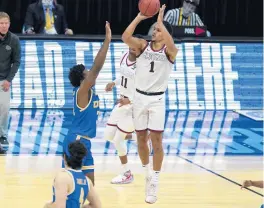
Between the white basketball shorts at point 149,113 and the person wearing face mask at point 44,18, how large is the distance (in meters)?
7.23

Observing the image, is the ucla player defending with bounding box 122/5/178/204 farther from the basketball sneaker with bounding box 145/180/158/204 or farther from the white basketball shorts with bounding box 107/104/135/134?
the white basketball shorts with bounding box 107/104/135/134

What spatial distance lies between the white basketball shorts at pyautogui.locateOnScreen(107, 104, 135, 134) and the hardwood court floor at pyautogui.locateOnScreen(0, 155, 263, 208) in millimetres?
738

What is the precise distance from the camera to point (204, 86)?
18.2 metres

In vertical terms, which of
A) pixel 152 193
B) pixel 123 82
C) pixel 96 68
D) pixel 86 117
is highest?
pixel 96 68

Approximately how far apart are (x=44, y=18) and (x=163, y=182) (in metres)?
6.87

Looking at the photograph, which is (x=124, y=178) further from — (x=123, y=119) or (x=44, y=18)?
(x=44, y=18)

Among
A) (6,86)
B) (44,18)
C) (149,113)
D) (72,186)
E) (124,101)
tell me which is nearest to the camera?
(72,186)

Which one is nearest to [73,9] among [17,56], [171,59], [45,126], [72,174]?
[45,126]

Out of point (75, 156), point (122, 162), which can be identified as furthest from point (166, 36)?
point (75, 156)

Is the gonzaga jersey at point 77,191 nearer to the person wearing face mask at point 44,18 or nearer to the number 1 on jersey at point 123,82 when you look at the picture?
the number 1 on jersey at point 123,82

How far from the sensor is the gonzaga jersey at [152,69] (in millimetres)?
11206

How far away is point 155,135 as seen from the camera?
36.9ft

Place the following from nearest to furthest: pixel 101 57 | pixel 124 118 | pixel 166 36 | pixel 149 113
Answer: pixel 101 57
pixel 166 36
pixel 149 113
pixel 124 118

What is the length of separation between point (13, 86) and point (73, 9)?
13.4 ft
